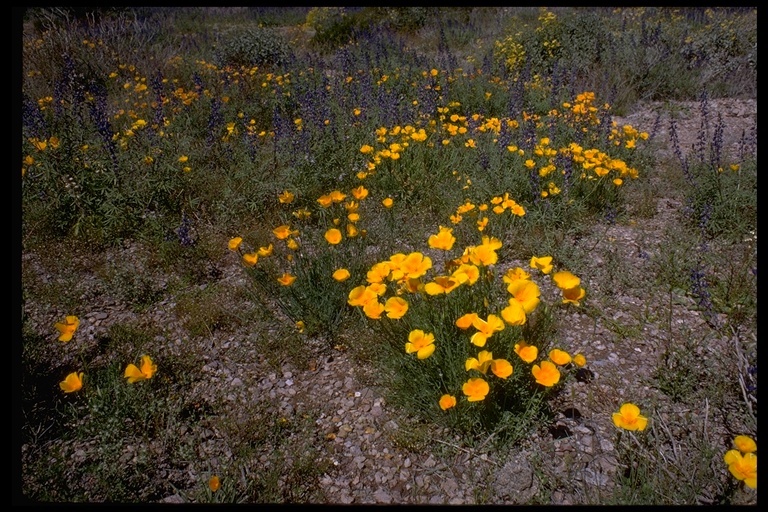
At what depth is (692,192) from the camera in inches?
137

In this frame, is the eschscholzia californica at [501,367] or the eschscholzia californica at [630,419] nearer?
the eschscholzia californica at [630,419]

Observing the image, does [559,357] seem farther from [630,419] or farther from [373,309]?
[373,309]

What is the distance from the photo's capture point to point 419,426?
2.06 m

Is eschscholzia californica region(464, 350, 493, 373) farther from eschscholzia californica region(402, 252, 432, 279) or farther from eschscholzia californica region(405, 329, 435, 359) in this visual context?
eschscholzia californica region(402, 252, 432, 279)

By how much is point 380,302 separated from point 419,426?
0.63 meters

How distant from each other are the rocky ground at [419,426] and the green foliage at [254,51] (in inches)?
285

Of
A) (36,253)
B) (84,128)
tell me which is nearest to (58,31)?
(84,128)

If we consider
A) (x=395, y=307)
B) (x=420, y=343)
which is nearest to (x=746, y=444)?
(x=420, y=343)

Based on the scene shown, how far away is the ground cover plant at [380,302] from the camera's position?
1875 millimetres

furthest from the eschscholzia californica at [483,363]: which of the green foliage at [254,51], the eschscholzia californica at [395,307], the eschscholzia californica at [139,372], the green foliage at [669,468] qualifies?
the green foliage at [254,51]

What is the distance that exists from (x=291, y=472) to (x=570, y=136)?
395cm

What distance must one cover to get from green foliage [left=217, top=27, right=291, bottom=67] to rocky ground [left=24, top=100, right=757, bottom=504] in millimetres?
7234

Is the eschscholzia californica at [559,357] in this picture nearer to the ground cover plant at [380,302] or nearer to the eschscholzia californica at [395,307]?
the ground cover plant at [380,302]

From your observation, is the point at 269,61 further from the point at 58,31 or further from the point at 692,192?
the point at 692,192
